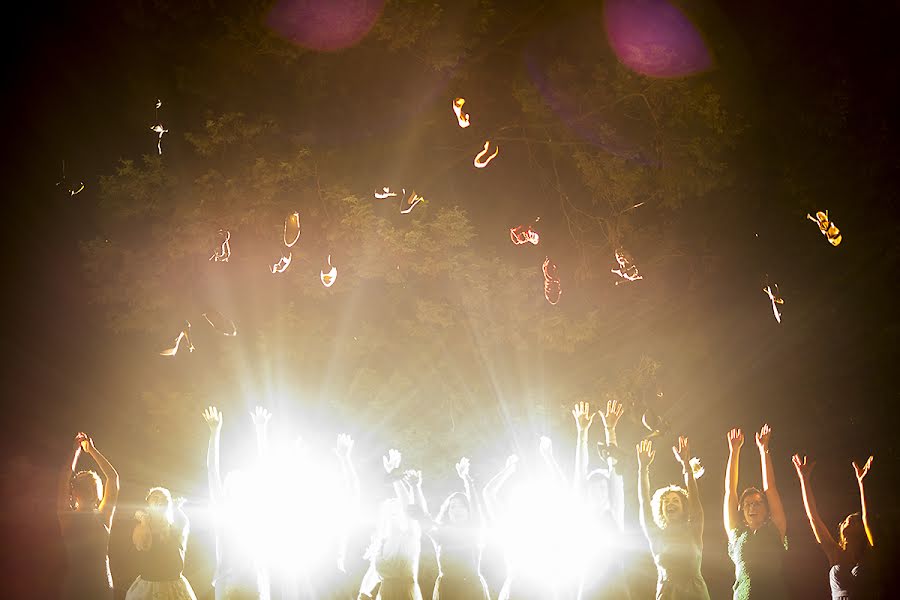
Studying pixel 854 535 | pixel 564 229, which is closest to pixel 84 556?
pixel 854 535

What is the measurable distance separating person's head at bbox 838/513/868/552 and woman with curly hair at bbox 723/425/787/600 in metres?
0.56

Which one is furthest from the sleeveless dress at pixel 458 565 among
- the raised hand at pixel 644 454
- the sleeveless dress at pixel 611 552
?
the raised hand at pixel 644 454

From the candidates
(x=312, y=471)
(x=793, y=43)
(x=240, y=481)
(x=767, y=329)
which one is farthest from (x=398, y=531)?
(x=793, y=43)

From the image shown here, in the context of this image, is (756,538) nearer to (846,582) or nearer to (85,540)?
(846,582)

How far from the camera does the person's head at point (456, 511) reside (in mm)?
8453

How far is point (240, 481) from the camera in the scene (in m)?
8.44

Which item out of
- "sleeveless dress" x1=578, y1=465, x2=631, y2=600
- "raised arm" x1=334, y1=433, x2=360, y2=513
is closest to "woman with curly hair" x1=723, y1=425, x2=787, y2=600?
"sleeveless dress" x1=578, y1=465, x2=631, y2=600

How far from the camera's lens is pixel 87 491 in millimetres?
7383

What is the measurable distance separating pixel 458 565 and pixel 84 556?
10.6 feet

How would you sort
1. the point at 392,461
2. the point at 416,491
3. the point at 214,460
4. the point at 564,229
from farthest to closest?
the point at 564,229 → the point at 392,461 → the point at 416,491 → the point at 214,460

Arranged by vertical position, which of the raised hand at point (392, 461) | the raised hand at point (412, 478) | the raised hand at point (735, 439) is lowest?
the raised hand at point (735, 439)

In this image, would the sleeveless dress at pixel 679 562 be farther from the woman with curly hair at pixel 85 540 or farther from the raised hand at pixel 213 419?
the woman with curly hair at pixel 85 540

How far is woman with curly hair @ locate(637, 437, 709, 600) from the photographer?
6844 mm

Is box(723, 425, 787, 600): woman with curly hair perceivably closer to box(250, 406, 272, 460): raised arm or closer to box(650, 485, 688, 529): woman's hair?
box(650, 485, 688, 529): woman's hair
